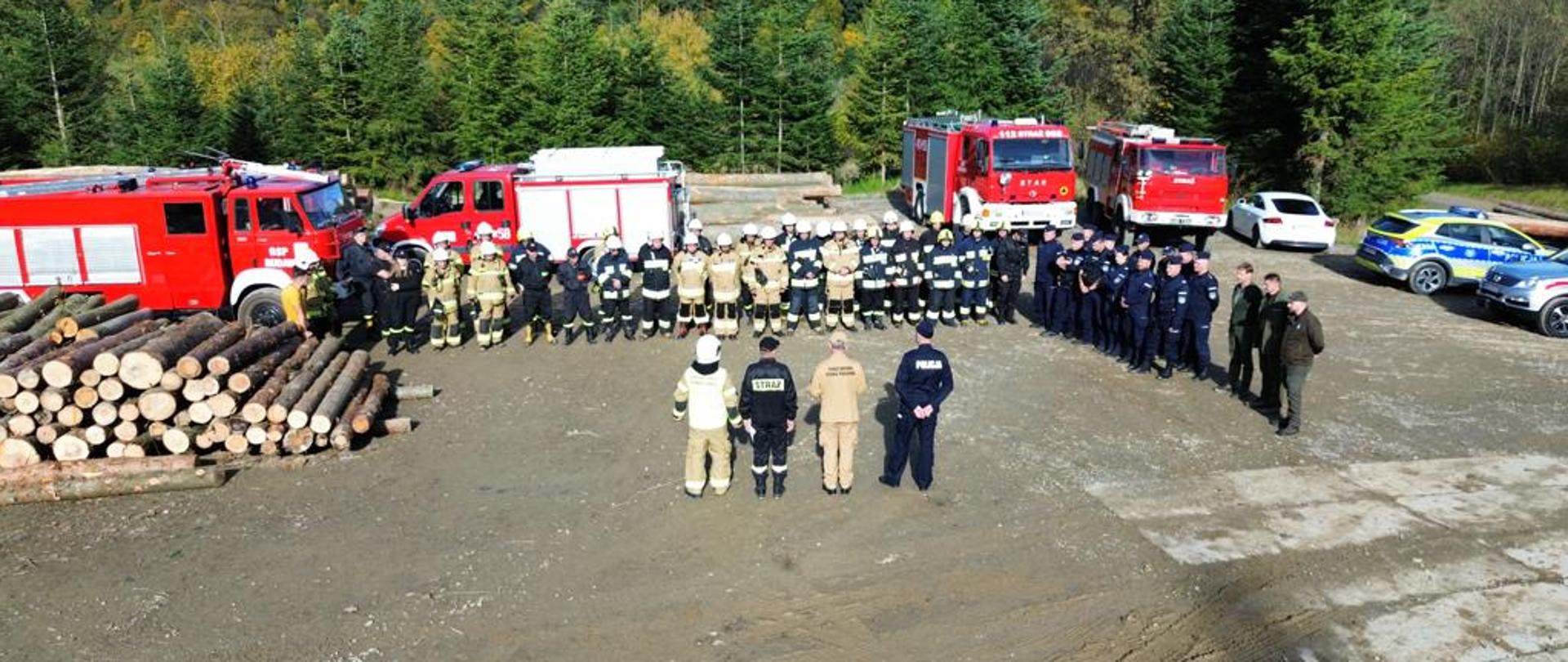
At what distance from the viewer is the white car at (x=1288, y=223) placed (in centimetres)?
2270

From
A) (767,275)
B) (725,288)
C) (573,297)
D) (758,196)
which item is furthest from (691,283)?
(758,196)

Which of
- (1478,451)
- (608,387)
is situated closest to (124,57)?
(608,387)

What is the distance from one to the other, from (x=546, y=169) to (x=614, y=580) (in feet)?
42.7

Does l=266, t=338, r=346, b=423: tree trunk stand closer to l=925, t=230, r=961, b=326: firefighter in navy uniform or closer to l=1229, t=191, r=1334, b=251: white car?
l=925, t=230, r=961, b=326: firefighter in navy uniform

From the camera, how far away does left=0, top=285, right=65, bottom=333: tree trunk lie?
1191cm

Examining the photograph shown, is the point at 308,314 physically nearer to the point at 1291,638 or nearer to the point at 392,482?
the point at 392,482

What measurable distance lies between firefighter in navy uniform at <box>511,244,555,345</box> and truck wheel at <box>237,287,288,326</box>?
3.37m

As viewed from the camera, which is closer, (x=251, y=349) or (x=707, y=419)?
(x=707, y=419)

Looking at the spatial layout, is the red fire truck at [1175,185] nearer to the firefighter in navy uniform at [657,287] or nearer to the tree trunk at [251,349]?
the firefighter in navy uniform at [657,287]

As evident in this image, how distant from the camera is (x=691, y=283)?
14.5 meters

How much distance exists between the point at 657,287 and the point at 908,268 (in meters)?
3.77

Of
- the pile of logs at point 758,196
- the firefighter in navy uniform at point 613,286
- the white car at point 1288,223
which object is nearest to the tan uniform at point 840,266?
the firefighter in navy uniform at point 613,286

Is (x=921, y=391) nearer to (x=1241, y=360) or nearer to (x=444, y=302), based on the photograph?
(x=1241, y=360)

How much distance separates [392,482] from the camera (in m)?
9.70
